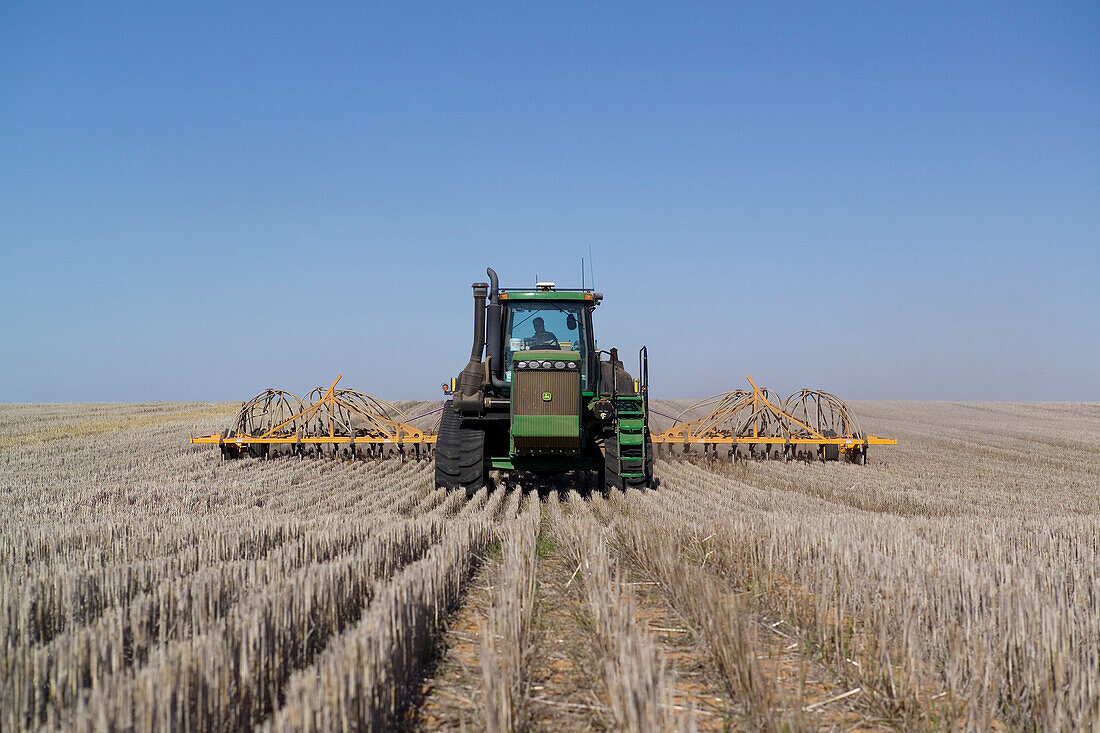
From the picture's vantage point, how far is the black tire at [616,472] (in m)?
9.66

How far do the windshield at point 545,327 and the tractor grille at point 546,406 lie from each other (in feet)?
3.71

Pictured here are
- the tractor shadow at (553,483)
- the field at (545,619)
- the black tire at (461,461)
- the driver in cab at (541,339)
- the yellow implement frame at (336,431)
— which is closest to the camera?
the field at (545,619)

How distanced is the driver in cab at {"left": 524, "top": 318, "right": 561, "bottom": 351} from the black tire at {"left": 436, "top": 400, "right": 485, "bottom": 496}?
1373mm

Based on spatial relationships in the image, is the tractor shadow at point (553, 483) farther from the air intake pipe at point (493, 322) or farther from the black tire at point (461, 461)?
the air intake pipe at point (493, 322)

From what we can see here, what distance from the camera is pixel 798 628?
3936 mm

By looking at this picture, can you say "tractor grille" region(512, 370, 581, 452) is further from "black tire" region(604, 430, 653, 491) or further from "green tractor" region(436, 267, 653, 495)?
"black tire" region(604, 430, 653, 491)

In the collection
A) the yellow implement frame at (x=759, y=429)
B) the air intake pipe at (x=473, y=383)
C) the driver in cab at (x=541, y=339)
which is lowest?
the yellow implement frame at (x=759, y=429)

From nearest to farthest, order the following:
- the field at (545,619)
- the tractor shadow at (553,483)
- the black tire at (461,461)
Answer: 1. the field at (545,619)
2. the black tire at (461,461)
3. the tractor shadow at (553,483)

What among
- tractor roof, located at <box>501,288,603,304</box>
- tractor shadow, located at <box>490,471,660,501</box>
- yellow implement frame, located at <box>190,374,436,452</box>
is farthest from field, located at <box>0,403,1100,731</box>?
yellow implement frame, located at <box>190,374,436,452</box>

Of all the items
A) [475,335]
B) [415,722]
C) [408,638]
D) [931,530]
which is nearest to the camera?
[415,722]

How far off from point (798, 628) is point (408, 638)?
197 centimetres

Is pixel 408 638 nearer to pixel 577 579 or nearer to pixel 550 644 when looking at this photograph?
pixel 550 644

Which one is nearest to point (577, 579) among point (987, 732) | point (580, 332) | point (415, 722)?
point (415, 722)

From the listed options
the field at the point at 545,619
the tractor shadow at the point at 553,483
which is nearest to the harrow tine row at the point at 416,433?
the tractor shadow at the point at 553,483
